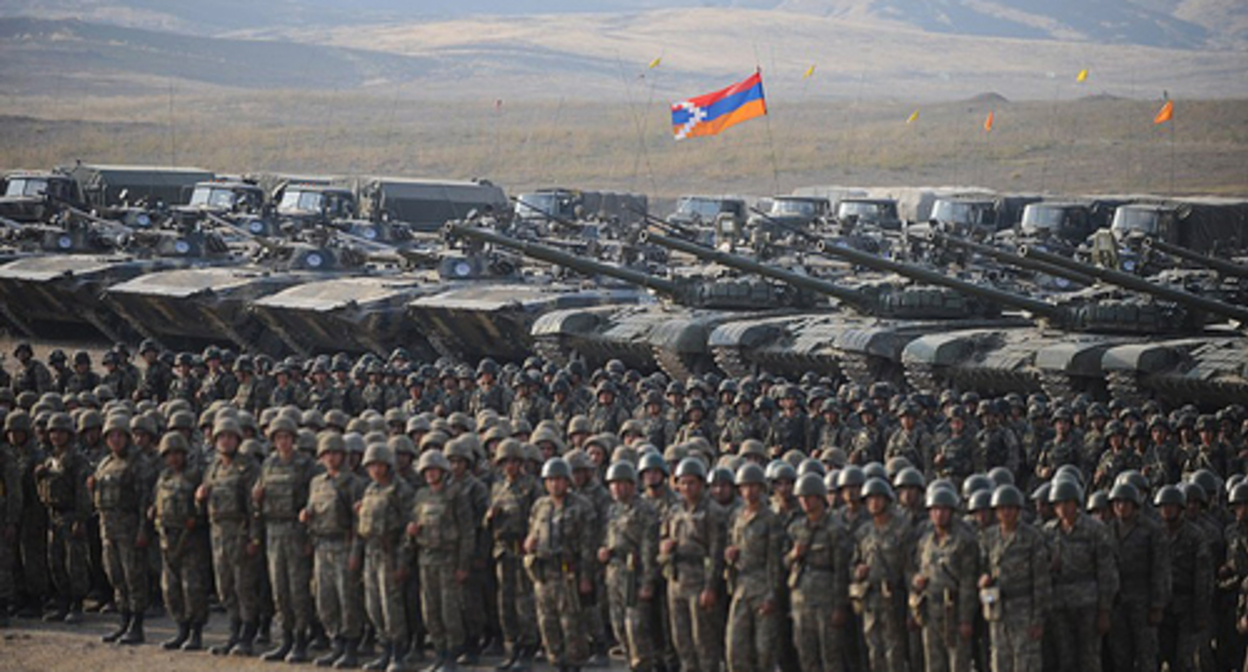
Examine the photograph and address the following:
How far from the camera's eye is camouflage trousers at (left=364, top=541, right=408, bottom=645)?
12.7m

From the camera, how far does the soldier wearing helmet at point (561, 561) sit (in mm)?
12180

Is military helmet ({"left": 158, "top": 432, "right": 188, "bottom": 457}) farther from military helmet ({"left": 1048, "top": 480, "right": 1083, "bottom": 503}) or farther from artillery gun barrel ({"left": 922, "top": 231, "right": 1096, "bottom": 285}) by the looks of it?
artillery gun barrel ({"left": 922, "top": 231, "right": 1096, "bottom": 285})

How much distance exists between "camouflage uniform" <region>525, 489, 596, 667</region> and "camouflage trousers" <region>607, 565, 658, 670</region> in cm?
24

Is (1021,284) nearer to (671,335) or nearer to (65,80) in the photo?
(671,335)

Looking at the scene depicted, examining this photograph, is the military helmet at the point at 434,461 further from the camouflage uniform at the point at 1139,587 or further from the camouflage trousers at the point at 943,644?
the camouflage uniform at the point at 1139,587

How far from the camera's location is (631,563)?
12.0m

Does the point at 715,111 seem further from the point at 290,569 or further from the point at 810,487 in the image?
the point at 810,487

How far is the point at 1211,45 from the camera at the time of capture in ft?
546

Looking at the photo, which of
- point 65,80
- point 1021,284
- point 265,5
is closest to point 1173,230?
point 1021,284

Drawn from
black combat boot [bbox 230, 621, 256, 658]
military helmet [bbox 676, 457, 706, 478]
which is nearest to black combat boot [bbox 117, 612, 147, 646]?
black combat boot [bbox 230, 621, 256, 658]

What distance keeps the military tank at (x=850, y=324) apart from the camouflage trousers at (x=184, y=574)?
30.4ft

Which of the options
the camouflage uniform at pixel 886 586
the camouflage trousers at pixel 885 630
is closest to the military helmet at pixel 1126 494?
the camouflage uniform at pixel 886 586

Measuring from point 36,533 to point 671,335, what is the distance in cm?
923

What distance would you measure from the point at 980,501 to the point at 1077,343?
9462 millimetres
